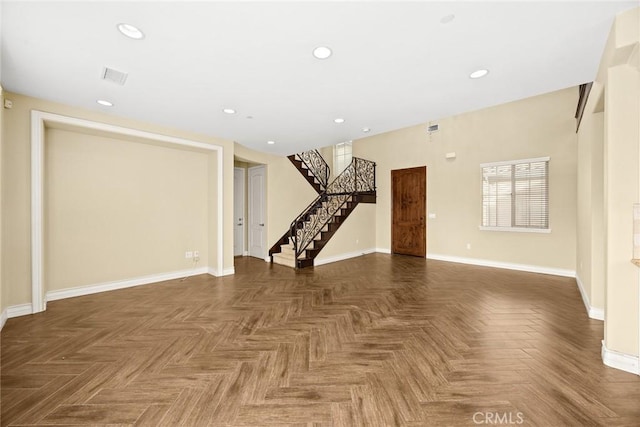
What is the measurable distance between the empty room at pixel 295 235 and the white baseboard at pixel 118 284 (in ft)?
0.11

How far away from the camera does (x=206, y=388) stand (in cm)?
210

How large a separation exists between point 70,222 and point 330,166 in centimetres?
719

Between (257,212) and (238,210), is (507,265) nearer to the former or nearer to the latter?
(257,212)

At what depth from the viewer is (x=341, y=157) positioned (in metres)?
10.5

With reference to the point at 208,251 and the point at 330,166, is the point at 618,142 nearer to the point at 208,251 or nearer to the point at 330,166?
the point at 208,251

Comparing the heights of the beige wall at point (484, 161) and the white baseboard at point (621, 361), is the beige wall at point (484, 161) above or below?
above

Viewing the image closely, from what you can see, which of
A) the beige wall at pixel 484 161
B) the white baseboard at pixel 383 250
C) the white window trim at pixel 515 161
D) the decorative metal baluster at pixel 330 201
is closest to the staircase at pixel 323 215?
the decorative metal baluster at pixel 330 201

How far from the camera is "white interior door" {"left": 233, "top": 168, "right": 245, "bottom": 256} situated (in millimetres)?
7695

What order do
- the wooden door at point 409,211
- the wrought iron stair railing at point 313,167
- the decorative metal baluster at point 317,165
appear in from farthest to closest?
the decorative metal baluster at point 317,165, the wrought iron stair railing at point 313,167, the wooden door at point 409,211

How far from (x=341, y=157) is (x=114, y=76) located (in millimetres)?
8142

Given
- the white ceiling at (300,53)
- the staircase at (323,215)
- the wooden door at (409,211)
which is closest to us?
the white ceiling at (300,53)

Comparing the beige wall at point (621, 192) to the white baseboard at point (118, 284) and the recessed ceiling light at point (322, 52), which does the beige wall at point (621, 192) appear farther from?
the white baseboard at point (118, 284)

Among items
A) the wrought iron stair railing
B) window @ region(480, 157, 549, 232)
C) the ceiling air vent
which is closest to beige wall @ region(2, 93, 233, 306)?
the ceiling air vent

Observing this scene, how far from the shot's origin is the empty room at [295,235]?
1.98 m
